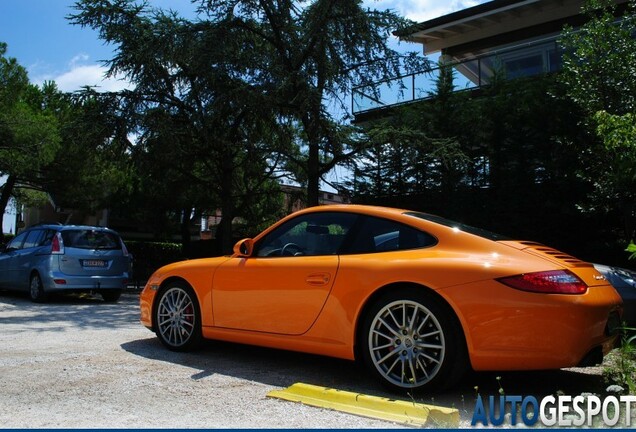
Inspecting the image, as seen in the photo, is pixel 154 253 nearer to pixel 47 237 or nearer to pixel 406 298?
pixel 47 237

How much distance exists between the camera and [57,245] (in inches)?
430

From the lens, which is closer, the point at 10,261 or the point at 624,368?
the point at 624,368

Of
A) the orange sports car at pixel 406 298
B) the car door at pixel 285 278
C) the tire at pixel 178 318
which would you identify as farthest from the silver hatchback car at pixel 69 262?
the car door at pixel 285 278

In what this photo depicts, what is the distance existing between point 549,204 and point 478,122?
2.59 m

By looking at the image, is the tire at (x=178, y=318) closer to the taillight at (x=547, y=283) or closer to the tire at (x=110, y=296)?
the taillight at (x=547, y=283)

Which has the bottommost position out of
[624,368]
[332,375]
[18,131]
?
[332,375]

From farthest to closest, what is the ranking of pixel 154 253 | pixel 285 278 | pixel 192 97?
pixel 154 253
pixel 192 97
pixel 285 278

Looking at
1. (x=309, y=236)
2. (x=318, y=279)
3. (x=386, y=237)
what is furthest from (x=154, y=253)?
(x=386, y=237)

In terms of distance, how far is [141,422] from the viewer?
353cm

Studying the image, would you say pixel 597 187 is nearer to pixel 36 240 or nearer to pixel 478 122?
pixel 478 122

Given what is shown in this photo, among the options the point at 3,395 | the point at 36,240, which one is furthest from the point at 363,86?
the point at 3,395

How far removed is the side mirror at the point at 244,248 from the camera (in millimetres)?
5441

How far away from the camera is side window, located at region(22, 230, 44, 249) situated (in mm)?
11555

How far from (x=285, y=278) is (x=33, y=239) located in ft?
29.2
